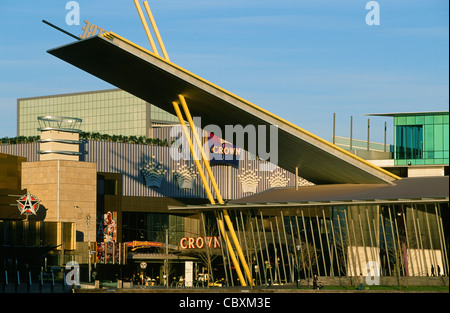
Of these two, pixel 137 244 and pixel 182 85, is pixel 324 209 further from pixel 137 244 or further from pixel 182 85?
pixel 137 244

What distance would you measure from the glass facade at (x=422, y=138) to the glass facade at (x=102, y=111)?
48.6 meters

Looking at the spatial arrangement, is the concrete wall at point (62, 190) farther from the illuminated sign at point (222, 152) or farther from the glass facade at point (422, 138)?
the glass facade at point (422, 138)

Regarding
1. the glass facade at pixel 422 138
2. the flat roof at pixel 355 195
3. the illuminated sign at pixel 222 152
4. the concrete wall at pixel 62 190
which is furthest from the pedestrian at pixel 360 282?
the illuminated sign at pixel 222 152

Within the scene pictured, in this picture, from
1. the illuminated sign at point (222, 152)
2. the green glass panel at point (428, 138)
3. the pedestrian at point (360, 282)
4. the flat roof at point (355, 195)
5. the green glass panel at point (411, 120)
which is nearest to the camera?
the flat roof at point (355, 195)

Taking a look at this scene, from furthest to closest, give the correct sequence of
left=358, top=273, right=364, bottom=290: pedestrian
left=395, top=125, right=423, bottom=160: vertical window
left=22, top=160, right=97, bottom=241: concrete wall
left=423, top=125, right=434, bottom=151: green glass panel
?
left=395, top=125, right=423, bottom=160: vertical window, left=423, top=125, right=434, bottom=151: green glass panel, left=22, top=160, right=97, bottom=241: concrete wall, left=358, top=273, right=364, bottom=290: pedestrian

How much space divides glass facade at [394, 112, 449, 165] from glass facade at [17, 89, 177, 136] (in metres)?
48.6

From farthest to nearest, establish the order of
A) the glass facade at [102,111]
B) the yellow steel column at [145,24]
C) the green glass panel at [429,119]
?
the glass facade at [102,111]
the green glass panel at [429,119]
the yellow steel column at [145,24]

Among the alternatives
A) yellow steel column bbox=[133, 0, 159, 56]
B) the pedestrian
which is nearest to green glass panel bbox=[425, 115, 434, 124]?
the pedestrian

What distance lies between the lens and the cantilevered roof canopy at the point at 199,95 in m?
52.9

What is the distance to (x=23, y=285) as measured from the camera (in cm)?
6981

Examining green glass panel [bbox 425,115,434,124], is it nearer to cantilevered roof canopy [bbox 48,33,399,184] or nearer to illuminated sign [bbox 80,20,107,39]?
cantilevered roof canopy [bbox 48,33,399,184]

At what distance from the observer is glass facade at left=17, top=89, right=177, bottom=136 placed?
133500mm

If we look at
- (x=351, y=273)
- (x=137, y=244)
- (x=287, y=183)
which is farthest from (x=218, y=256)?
(x=351, y=273)
